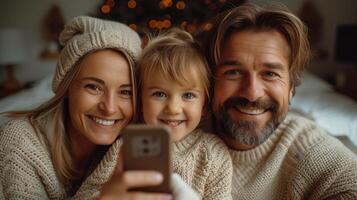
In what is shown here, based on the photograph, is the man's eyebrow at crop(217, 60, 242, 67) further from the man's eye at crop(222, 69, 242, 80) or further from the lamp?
the lamp

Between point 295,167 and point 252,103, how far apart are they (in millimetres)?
223

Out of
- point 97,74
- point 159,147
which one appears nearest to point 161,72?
point 97,74

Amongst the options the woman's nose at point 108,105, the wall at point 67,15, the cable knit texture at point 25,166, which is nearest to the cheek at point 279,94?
the woman's nose at point 108,105

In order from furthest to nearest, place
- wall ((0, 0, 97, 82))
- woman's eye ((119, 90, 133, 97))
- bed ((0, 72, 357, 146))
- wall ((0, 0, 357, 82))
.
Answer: wall ((0, 0, 97, 82)), wall ((0, 0, 357, 82)), bed ((0, 72, 357, 146)), woman's eye ((119, 90, 133, 97))

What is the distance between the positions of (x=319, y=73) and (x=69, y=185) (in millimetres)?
3501

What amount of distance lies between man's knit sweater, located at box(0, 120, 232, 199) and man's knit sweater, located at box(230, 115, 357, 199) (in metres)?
0.10

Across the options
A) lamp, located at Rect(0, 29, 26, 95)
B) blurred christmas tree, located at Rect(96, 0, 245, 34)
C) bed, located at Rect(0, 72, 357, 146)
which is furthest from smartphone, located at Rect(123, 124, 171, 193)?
lamp, located at Rect(0, 29, 26, 95)

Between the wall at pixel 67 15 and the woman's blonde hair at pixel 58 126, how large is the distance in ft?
9.82

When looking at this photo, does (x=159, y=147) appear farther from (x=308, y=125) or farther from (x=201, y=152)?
(x=308, y=125)

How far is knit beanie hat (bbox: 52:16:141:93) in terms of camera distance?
1.03 m

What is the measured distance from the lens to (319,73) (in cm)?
403

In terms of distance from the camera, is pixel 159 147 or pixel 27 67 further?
pixel 27 67

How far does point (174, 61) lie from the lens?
3.37 feet

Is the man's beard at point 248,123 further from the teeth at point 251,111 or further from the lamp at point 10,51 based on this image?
the lamp at point 10,51
